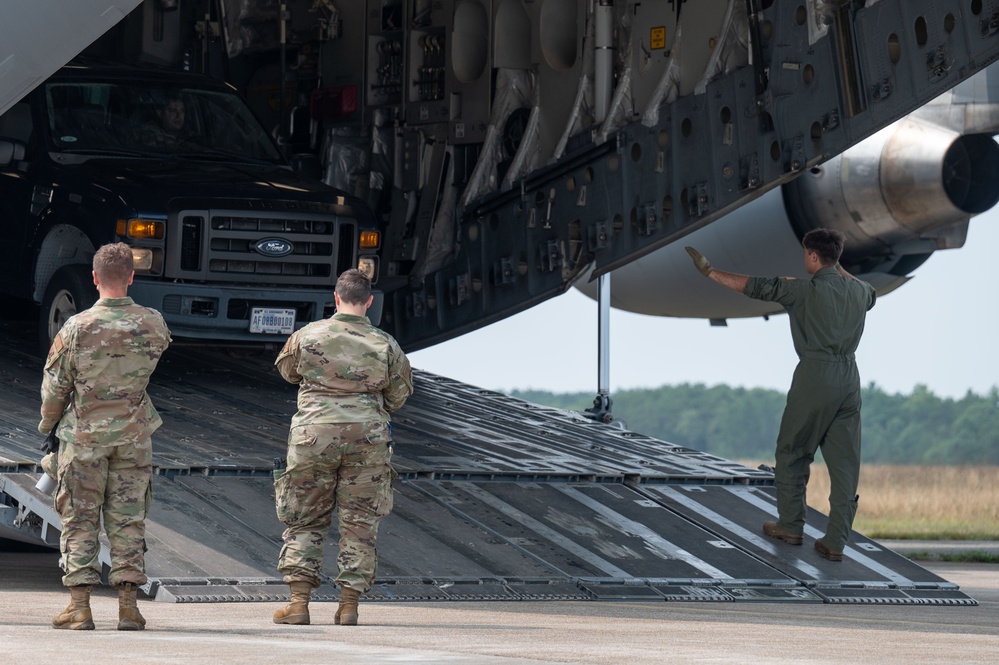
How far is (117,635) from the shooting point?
6895mm

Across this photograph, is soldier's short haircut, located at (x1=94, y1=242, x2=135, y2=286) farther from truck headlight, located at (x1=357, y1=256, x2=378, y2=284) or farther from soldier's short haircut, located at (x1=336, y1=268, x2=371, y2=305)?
truck headlight, located at (x1=357, y1=256, x2=378, y2=284)

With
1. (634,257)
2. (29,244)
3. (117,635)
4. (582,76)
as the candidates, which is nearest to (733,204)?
(634,257)

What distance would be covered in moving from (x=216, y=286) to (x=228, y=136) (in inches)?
79.6

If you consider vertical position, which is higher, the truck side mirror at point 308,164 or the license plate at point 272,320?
the truck side mirror at point 308,164

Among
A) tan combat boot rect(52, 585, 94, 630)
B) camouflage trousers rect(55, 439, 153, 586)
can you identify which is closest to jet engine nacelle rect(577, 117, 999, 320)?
camouflage trousers rect(55, 439, 153, 586)

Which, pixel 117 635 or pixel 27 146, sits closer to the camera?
pixel 117 635

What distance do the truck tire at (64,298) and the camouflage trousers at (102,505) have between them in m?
4.59

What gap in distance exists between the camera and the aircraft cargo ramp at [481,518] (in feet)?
29.0

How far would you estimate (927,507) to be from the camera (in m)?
25.7

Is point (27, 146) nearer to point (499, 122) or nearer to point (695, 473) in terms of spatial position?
point (499, 122)

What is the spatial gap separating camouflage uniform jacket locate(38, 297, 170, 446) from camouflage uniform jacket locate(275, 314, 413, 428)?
0.67m

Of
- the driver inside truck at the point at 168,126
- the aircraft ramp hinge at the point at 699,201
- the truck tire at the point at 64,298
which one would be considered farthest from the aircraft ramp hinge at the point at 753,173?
the truck tire at the point at 64,298

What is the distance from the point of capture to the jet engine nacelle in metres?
15.5

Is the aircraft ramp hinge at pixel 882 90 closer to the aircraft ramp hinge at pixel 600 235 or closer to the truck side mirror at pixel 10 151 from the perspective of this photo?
the aircraft ramp hinge at pixel 600 235
